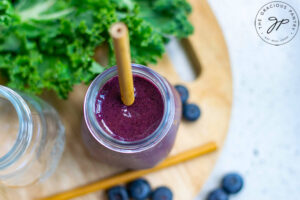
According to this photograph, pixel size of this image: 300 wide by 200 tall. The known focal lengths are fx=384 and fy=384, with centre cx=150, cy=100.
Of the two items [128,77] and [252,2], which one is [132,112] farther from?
[252,2]

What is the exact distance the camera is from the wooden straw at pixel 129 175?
3.12 feet

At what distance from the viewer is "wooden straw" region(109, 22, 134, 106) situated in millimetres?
526

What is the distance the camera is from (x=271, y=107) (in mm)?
1197

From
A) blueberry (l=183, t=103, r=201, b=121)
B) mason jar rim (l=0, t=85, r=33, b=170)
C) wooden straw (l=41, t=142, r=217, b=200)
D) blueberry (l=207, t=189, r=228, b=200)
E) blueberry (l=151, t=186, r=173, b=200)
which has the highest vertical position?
mason jar rim (l=0, t=85, r=33, b=170)

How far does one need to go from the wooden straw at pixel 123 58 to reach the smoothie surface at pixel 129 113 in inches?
1.2

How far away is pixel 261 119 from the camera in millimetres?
1183

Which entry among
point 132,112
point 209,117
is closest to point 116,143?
point 132,112

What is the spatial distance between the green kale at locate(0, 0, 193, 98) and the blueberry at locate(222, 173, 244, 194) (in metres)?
0.40

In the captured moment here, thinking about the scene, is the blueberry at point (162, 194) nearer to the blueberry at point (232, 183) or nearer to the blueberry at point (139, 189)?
the blueberry at point (139, 189)

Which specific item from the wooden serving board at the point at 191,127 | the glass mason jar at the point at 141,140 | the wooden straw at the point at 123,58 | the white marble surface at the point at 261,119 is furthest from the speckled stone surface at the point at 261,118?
the wooden straw at the point at 123,58

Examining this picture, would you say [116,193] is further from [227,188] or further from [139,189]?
[227,188]

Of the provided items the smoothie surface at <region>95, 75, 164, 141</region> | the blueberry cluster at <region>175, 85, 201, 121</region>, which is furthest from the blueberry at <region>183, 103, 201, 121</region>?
the smoothie surface at <region>95, 75, 164, 141</region>

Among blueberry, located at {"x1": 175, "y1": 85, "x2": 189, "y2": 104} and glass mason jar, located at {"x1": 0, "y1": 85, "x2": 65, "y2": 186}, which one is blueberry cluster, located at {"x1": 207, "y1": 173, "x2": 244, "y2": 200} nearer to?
blueberry, located at {"x1": 175, "y1": 85, "x2": 189, "y2": 104}

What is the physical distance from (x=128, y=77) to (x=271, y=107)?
706 mm
